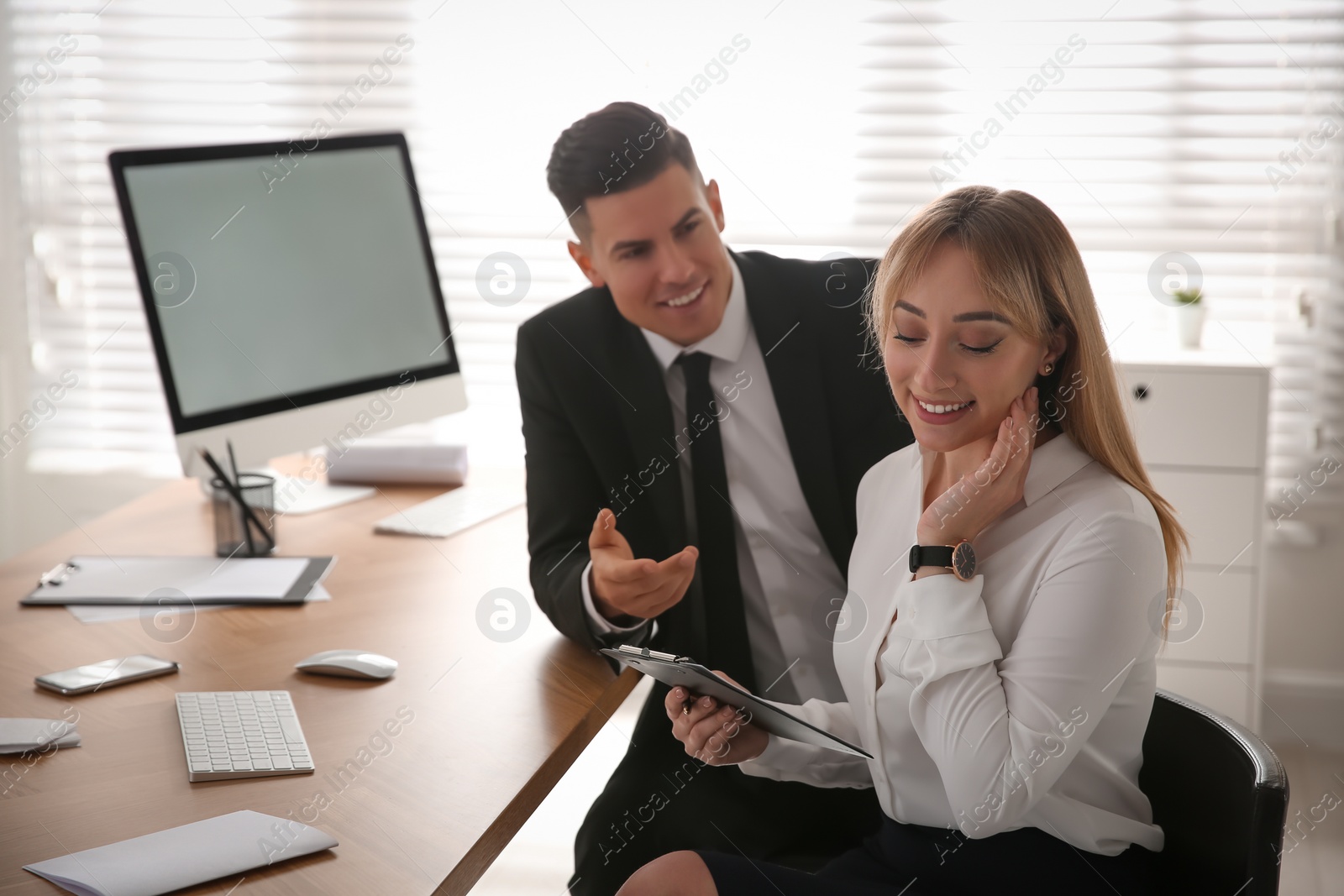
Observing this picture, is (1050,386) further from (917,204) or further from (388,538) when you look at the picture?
(917,204)

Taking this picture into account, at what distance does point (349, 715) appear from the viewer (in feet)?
4.33

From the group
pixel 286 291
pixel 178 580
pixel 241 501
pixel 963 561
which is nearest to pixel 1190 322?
pixel 963 561

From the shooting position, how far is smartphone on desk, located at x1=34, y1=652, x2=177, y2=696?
54.3 inches

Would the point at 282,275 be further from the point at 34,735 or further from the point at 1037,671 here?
the point at 1037,671

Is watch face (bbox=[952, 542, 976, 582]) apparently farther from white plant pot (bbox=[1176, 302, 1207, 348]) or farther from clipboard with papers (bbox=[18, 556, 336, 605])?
white plant pot (bbox=[1176, 302, 1207, 348])

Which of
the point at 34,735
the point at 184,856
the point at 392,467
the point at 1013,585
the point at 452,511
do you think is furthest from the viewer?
the point at 392,467

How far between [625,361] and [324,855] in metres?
0.81

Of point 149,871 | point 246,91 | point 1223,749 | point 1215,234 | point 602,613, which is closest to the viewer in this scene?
point 149,871

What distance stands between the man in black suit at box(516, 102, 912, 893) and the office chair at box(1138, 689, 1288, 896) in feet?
1.35

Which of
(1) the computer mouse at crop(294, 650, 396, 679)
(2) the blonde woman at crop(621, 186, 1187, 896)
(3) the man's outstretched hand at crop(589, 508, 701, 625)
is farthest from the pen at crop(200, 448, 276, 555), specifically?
(2) the blonde woman at crop(621, 186, 1187, 896)

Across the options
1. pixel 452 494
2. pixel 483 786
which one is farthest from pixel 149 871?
pixel 452 494

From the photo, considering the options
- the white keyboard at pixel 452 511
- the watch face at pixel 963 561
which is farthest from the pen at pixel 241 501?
the watch face at pixel 963 561

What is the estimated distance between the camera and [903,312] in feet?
3.67

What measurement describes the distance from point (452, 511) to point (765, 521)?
0.78 meters
